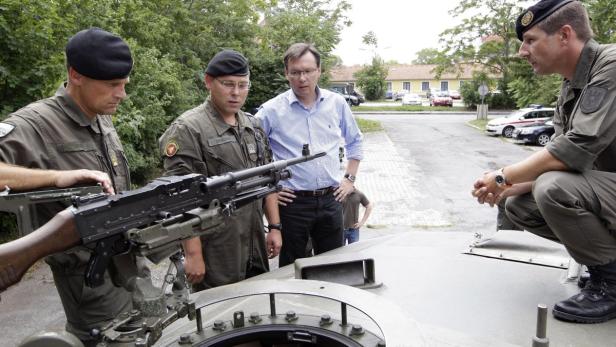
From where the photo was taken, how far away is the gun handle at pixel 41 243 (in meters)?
1.58

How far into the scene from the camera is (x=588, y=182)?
7.55 feet

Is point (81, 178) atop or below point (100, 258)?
atop

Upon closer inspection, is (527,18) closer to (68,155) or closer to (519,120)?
(68,155)

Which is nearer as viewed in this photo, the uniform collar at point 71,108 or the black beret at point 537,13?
the black beret at point 537,13

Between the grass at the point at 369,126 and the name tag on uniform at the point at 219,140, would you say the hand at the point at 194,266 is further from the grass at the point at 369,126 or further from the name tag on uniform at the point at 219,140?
→ the grass at the point at 369,126

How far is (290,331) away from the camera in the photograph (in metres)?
2.08

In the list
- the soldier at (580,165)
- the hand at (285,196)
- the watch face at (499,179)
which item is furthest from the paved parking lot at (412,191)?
the soldier at (580,165)

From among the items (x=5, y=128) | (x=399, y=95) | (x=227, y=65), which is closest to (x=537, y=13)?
(x=227, y=65)

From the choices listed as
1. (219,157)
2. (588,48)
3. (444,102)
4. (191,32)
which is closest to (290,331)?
(219,157)

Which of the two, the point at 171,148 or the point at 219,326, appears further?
the point at 171,148

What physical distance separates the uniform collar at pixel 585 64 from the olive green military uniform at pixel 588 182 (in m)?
0.05

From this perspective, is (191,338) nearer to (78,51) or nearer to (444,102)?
(78,51)

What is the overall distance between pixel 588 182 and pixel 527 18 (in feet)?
2.69

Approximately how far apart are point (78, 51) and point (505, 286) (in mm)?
2275
